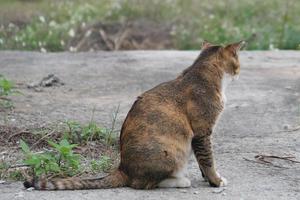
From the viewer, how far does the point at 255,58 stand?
405 inches

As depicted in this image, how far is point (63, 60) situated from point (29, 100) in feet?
7.46

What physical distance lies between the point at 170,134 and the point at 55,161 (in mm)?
874

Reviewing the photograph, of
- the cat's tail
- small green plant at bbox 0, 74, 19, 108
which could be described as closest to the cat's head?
the cat's tail

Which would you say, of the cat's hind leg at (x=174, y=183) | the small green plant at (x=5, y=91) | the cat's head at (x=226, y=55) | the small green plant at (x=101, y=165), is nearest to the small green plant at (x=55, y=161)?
the small green plant at (x=101, y=165)

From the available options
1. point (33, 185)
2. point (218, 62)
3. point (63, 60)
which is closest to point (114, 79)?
point (63, 60)

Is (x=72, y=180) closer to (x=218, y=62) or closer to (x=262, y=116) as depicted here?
(x=218, y=62)

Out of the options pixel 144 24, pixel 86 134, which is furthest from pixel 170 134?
pixel 144 24

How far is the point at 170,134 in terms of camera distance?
5.11 meters

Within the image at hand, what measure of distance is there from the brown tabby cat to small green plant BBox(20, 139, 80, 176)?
225 millimetres

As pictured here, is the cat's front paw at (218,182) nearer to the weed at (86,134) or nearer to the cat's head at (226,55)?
the cat's head at (226,55)

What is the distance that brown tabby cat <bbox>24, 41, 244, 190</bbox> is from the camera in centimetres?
501

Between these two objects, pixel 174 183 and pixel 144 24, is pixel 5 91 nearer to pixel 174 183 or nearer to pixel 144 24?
pixel 174 183

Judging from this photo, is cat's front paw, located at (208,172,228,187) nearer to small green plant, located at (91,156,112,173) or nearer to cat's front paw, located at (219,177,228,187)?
cat's front paw, located at (219,177,228,187)

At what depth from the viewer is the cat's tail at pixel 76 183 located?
16.2 ft
